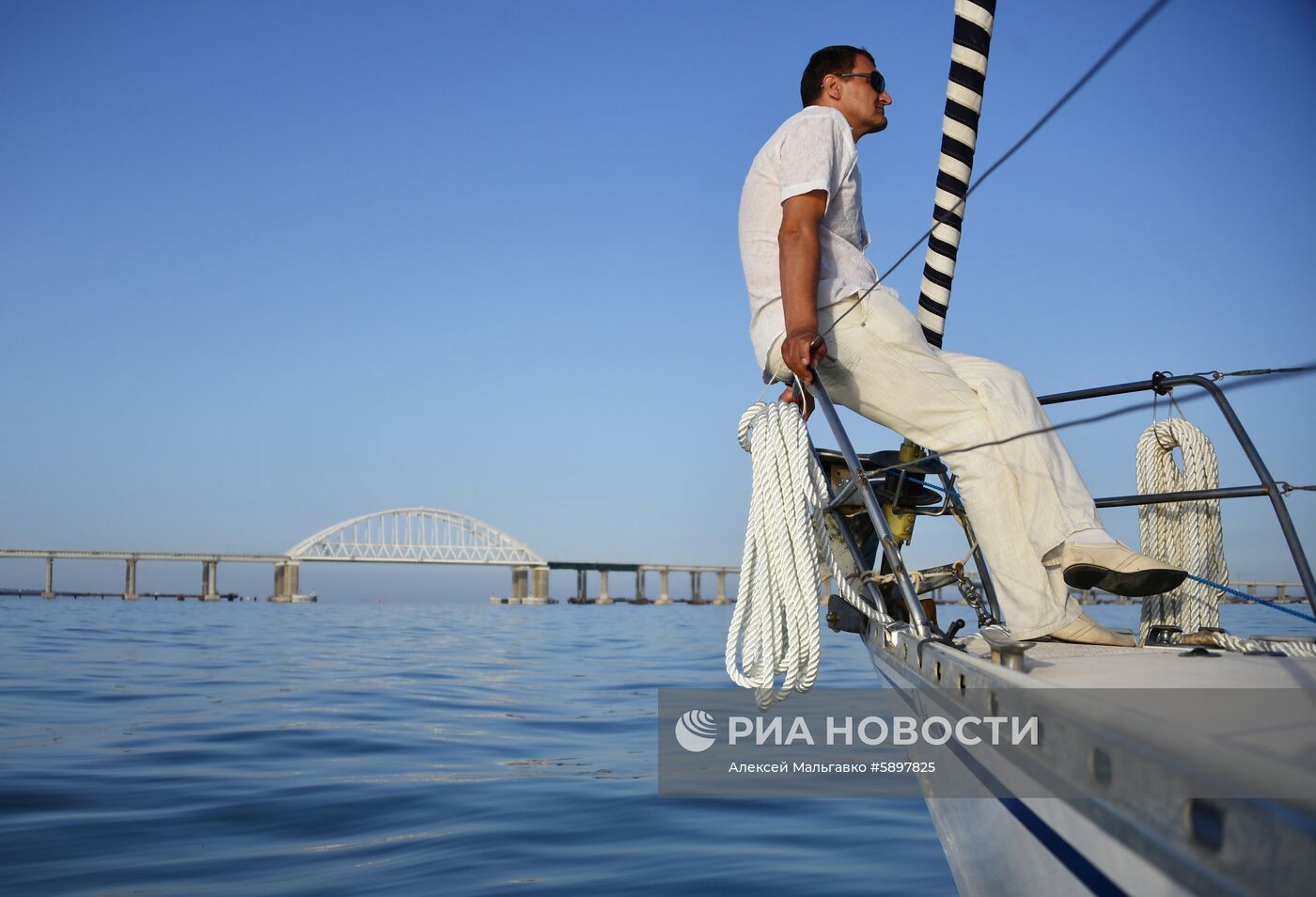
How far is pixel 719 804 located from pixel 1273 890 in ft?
11.8

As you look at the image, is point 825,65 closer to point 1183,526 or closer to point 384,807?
point 1183,526

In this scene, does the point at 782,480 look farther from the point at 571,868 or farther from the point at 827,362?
the point at 571,868

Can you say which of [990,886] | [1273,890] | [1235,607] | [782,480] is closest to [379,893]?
[782,480]

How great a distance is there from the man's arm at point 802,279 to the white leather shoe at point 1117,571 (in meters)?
0.82

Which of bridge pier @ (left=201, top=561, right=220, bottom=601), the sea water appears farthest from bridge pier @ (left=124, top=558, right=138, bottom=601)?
the sea water

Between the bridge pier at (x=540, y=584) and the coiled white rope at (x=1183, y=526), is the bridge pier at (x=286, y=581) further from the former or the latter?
the coiled white rope at (x=1183, y=526)

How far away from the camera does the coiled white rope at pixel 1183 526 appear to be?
128 inches

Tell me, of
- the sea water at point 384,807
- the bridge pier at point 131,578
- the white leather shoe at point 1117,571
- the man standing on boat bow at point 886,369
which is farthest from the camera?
the bridge pier at point 131,578

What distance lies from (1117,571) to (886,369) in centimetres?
81

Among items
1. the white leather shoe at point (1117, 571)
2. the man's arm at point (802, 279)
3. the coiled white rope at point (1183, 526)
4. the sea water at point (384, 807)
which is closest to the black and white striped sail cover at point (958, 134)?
the man's arm at point (802, 279)

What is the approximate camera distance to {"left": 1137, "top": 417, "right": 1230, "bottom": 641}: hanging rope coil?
10.7 ft

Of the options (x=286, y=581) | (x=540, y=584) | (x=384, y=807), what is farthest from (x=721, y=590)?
(x=384, y=807)

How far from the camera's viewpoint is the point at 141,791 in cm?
402

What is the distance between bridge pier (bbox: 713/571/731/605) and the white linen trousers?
292 feet
